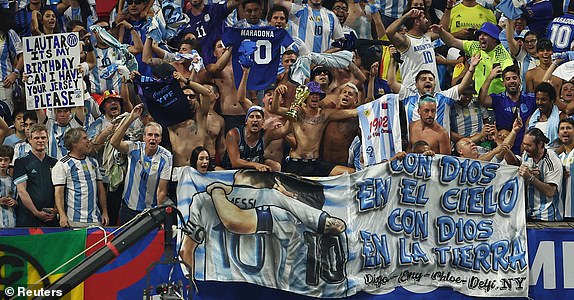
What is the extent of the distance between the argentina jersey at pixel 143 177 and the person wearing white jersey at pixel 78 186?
0.33 metres

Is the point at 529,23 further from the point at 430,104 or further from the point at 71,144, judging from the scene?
the point at 71,144

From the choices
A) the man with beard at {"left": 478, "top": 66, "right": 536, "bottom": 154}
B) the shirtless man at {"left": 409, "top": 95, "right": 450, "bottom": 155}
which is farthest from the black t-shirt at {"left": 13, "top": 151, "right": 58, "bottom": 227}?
the man with beard at {"left": 478, "top": 66, "right": 536, "bottom": 154}

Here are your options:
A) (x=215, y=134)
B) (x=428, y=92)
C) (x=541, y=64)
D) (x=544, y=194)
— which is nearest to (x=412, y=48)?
(x=428, y=92)

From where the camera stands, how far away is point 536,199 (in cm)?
1454

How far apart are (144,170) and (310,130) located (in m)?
2.26

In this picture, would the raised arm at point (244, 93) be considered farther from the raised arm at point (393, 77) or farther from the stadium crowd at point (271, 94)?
the raised arm at point (393, 77)

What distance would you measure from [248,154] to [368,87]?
2.48 meters

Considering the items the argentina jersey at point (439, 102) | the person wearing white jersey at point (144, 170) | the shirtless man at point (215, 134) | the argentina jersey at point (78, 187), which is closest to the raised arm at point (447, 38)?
the argentina jersey at point (439, 102)

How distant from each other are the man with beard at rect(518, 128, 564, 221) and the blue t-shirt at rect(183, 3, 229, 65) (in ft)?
15.0

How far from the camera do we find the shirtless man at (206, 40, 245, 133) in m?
15.5

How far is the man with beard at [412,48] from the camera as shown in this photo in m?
16.6

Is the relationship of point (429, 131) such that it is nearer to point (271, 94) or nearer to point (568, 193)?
point (568, 193)

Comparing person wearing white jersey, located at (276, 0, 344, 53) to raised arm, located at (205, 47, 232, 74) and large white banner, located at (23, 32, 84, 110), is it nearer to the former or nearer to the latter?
raised arm, located at (205, 47, 232, 74)

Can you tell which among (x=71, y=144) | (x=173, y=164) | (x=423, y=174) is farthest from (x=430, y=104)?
(x=71, y=144)
